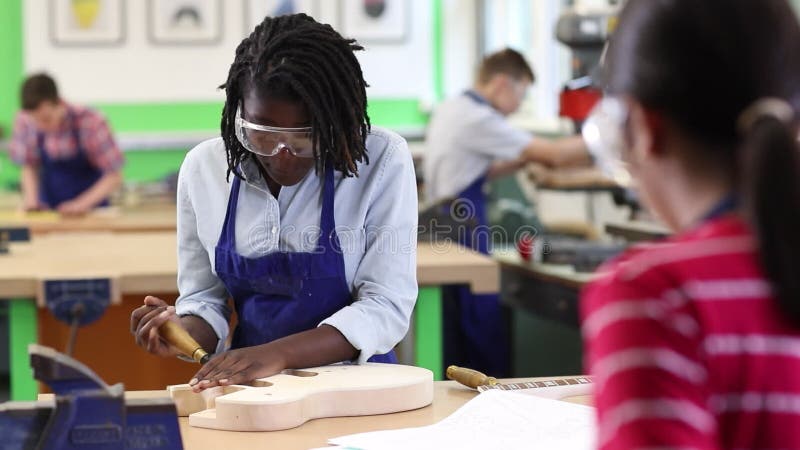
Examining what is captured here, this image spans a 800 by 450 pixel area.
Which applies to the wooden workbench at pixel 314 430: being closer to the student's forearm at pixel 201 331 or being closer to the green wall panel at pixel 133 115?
the student's forearm at pixel 201 331

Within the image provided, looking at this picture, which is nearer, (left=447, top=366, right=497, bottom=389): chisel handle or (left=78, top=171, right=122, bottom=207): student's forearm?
(left=447, top=366, right=497, bottom=389): chisel handle

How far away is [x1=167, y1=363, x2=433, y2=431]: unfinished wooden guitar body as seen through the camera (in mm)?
1704

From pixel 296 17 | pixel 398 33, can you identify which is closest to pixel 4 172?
pixel 398 33

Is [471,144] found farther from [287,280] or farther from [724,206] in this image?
[724,206]

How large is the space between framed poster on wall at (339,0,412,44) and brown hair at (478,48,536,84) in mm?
3158

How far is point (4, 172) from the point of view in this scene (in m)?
8.20

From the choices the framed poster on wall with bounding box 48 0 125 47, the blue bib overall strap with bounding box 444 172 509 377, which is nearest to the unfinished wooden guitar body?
the blue bib overall strap with bounding box 444 172 509 377

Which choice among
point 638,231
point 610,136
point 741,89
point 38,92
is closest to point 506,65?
point 638,231

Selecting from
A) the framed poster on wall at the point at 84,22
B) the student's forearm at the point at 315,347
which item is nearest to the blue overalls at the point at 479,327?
the student's forearm at the point at 315,347

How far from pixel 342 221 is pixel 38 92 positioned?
4365 mm

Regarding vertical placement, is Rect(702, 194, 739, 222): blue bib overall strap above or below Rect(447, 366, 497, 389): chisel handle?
above

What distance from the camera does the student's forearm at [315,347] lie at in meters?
1.91

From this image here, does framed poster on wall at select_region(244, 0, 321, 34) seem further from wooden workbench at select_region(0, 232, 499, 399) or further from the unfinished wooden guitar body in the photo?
the unfinished wooden guitar body

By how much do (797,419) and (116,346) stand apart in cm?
308
